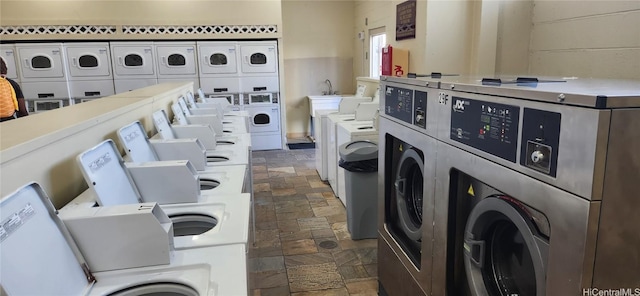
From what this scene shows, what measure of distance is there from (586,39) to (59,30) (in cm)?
645

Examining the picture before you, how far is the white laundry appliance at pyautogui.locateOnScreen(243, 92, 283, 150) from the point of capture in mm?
6559

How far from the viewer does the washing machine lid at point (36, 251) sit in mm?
1019

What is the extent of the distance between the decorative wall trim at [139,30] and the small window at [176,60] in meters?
0.34

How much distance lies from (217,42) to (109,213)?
539cm

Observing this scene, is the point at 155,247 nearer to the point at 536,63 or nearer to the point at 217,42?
the point at 536,63

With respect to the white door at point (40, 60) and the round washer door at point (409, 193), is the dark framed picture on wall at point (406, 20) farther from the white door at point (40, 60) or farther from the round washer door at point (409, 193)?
the white door at point (40, 60)

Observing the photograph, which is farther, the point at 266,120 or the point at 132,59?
the point at 266,120

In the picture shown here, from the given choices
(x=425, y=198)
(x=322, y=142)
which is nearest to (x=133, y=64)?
(x=322, y=142)

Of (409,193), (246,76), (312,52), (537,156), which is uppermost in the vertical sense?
(312,52)

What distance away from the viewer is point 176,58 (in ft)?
20.5

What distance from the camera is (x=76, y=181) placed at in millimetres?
1674

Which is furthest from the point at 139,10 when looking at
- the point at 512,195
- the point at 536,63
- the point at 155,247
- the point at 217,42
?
the point at 512,195

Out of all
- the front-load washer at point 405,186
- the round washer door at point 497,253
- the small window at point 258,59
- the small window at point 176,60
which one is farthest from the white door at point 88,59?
the round washer door at point 497,253

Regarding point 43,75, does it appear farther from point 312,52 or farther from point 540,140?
point 540,140
